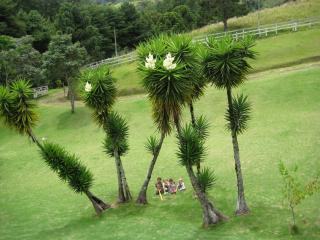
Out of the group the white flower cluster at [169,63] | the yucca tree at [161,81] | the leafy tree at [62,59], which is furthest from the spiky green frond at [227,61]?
the leafy tree at [62,59]

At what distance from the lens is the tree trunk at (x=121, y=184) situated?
982 inches

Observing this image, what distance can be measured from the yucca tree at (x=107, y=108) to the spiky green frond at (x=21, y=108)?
3.28 m

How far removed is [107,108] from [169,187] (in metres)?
5.77

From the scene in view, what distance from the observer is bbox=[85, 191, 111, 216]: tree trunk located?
2403 centimetres

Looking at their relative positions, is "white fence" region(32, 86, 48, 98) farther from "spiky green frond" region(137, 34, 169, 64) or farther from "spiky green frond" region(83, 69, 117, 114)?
"spiky green frond" region(137, 34, 169, 64)

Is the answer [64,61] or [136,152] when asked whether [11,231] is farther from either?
[64,61]

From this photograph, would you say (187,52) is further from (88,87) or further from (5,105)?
(5,105)

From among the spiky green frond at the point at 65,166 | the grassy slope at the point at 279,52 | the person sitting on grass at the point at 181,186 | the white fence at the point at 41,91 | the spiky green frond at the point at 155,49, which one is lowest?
the person sitting on grass at the point at 181,186

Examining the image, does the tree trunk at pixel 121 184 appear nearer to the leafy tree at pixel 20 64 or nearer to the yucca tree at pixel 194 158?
the yucca tree at pixel 194 158

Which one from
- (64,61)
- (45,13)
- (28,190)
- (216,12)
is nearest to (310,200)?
(28,190)

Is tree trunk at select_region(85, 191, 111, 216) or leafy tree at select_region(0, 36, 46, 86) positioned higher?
leafy tree at select_region(0, 36, 46, 86)

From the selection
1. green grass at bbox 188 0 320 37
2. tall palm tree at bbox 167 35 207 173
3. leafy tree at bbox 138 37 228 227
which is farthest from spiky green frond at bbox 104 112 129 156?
green grass at bbox 188 0 320 37

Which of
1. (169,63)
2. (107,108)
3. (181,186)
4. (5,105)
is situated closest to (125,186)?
(181,186)

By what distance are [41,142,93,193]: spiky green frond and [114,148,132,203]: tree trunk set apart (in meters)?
→ 2.10
